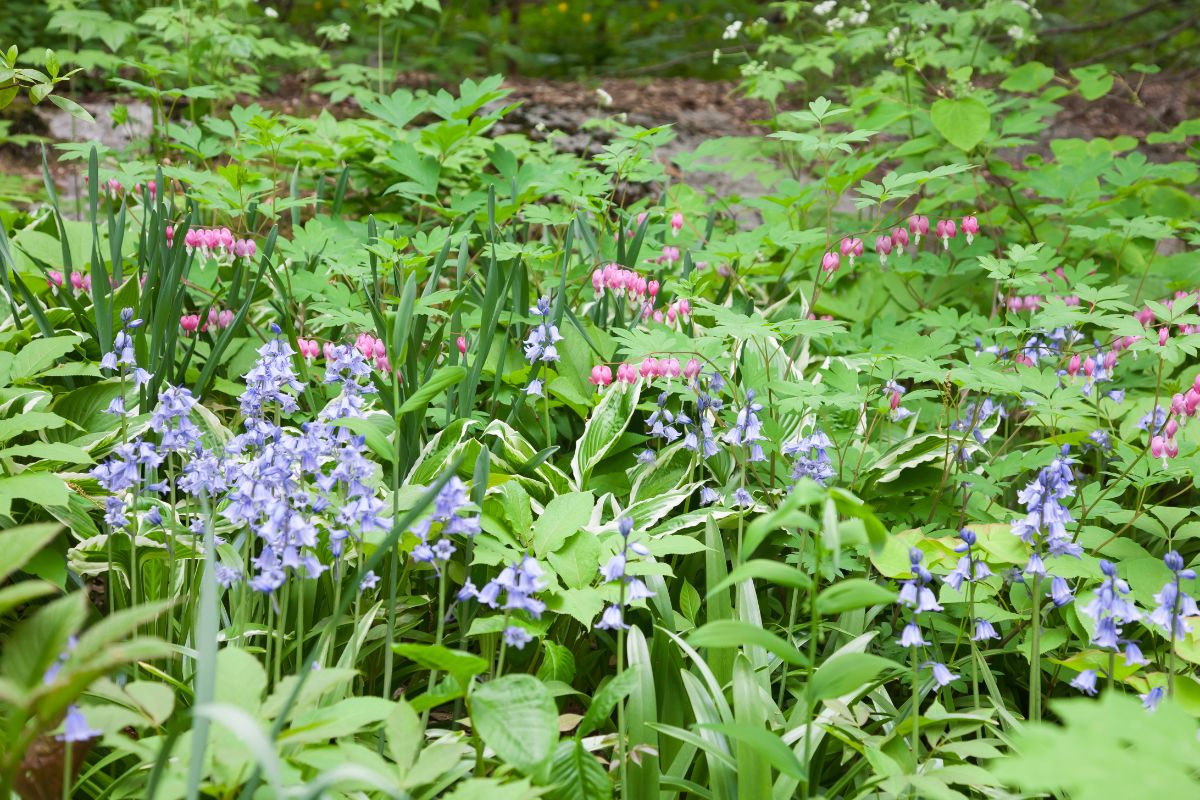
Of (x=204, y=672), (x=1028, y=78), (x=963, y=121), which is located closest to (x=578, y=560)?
(x=204, y=672)

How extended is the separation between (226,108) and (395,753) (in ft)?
15.7

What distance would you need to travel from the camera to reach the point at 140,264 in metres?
2.54

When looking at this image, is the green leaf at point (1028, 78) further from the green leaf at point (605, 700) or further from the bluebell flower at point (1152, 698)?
the green leaf at point (605, 700)

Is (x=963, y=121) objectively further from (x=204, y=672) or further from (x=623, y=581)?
(x=204, y=672)

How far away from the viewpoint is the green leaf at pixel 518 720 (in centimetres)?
129

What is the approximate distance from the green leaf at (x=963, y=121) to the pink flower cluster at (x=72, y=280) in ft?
9.11

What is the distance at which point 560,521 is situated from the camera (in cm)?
187

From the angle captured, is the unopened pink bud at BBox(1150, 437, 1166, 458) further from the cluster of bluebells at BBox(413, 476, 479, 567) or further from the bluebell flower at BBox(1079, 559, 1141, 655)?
the cluster of bluebells at BBox(413, 476, 479, 567)

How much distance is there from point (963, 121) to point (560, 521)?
7.51 feet

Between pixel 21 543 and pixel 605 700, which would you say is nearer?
pixel 21 543

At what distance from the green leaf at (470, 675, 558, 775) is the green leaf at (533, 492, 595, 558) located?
1.57ft

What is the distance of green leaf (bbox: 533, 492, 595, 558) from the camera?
1.85 m

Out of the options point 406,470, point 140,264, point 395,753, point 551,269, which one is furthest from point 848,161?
point 395,753

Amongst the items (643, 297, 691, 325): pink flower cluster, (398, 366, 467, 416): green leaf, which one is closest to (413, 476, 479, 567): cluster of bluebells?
(398, 366, 467, 416): green leaf
